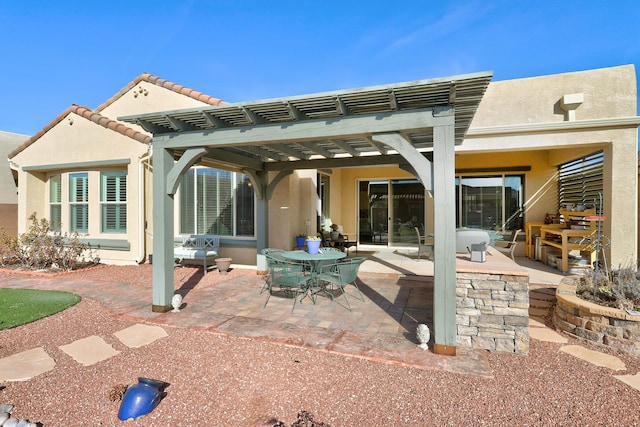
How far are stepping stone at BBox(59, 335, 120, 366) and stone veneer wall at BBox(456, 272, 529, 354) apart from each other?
4239 millimetres

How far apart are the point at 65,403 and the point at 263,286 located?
424 centimetres

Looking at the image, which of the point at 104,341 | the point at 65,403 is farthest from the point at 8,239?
the point at 65,403

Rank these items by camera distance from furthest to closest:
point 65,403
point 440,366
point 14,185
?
point 14,185
point 440,366
point 65,403

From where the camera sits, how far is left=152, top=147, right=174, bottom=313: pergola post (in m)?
5.25

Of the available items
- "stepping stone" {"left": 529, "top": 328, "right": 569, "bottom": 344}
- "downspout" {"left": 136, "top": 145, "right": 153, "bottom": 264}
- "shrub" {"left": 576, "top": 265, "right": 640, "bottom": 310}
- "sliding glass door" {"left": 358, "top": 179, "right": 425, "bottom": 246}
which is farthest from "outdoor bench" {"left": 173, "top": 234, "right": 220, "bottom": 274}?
"shrub" {"left": 576, "top": 265, "right": 640, "bottom": 310}

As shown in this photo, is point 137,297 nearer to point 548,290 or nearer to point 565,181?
point 548,290

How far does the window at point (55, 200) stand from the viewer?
10873mm

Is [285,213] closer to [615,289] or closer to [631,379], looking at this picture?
[615,289]

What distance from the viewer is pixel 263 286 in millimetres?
7047

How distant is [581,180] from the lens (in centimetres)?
849

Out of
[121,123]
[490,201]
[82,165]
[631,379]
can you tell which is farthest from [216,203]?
[631,379]

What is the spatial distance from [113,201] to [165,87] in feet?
12.8

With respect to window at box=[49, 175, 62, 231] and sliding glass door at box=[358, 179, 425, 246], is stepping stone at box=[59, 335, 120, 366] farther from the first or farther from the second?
sliding glass door at box=[358, 179, 425, 246]

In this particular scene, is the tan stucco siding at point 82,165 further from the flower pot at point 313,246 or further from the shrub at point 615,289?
the shrub at point 615,289
